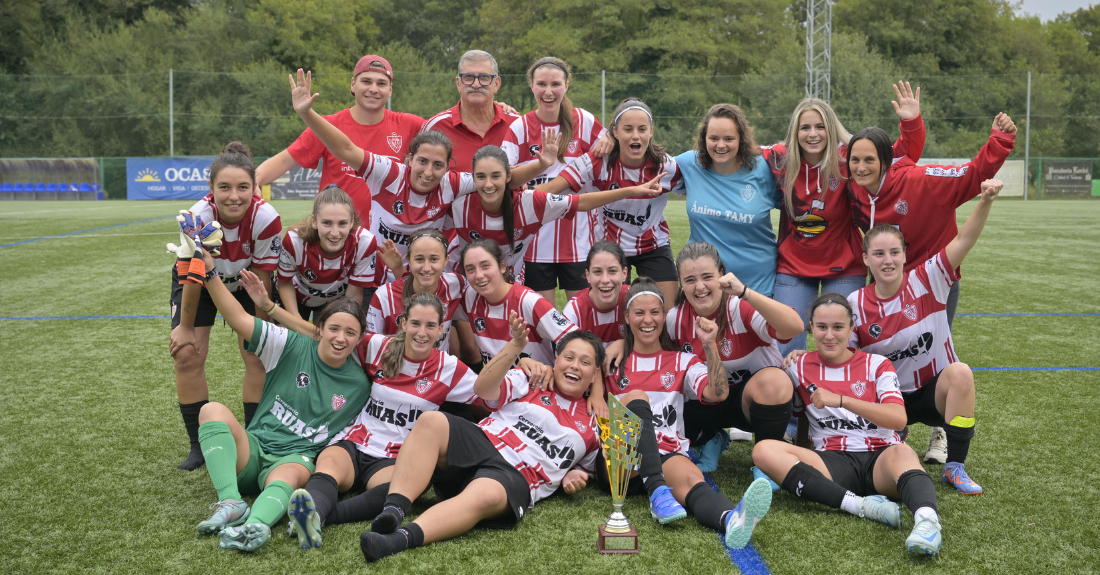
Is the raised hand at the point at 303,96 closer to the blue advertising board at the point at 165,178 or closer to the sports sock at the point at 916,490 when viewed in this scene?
the sports sock at the point at 916,490

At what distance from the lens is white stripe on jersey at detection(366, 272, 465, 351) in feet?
12.4

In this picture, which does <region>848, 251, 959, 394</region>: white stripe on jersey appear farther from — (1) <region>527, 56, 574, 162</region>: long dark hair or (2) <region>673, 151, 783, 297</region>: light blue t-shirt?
(1) <region>527, 56, 574, 162</region>: long dark hair

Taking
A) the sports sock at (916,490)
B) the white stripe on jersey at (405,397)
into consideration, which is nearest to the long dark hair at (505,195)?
the white stripe on jersey at (405,397)

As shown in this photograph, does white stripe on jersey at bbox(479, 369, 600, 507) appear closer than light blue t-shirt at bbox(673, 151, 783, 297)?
Yes

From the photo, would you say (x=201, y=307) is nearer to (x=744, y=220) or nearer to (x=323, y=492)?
(x=323, y=492)

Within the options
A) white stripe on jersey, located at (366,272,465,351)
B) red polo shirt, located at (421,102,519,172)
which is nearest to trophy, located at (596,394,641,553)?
white stripe on jersey, located at (366,272,465,351)

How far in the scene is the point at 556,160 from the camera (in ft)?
14.4

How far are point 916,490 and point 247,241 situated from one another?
9.85 feet

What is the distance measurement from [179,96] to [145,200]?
4163 mm

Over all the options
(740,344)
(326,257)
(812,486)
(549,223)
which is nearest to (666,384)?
(740,344)

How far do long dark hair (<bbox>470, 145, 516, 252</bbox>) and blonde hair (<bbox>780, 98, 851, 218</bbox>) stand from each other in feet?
4.60

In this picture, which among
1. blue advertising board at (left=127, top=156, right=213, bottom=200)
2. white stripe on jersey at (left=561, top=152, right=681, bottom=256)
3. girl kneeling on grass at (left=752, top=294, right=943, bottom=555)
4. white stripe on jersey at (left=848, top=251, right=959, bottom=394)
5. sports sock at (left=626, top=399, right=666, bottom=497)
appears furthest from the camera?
blue advertising board at (left=127, top=156, right=213, bottom=200)

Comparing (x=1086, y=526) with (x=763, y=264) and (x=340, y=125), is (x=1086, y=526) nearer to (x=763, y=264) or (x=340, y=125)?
(x=763, y=264)

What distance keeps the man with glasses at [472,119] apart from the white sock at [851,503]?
2759 mm
